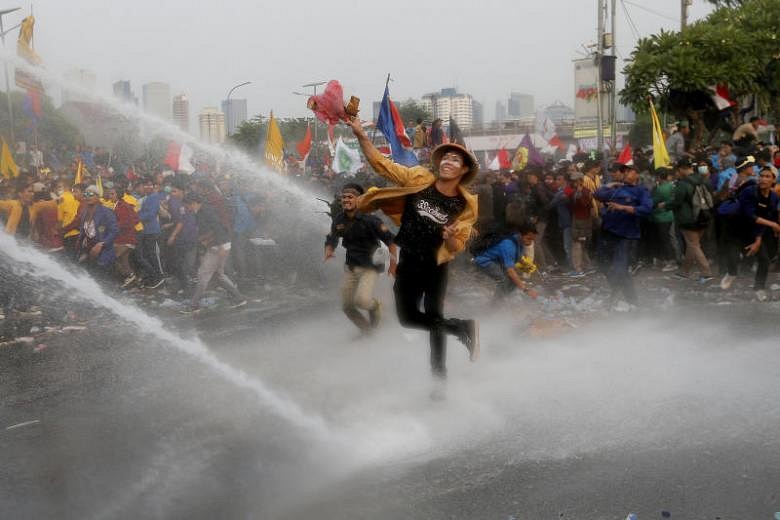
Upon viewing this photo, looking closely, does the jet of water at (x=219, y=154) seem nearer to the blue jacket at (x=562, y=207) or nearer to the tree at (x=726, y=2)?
the blue jacket at (x=562, y=207)

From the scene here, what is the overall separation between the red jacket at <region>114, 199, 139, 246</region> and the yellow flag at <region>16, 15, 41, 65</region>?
366 cm

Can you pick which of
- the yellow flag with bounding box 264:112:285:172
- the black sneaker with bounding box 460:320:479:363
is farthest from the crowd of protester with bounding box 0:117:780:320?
the black sneaker with bounding box 460:320:479:363

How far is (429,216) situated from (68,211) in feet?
28.6

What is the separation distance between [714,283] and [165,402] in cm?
832

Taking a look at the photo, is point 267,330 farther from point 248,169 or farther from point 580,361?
point 248,169

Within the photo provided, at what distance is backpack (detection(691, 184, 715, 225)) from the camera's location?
12.4 meters

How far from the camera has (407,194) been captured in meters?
5.80

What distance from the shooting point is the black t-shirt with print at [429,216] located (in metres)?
5.76

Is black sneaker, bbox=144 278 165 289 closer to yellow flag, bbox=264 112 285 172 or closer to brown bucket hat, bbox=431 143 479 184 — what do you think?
yellow flag, bbox=264 112 285 172

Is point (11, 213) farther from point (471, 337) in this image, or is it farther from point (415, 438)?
point (415, 438)

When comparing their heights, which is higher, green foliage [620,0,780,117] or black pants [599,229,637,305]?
green foliage [620,0,780,117]

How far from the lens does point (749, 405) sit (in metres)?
5.56

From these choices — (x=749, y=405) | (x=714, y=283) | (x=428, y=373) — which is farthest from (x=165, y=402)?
(x=714, y=283)

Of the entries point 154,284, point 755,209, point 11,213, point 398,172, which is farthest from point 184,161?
point 398,172
